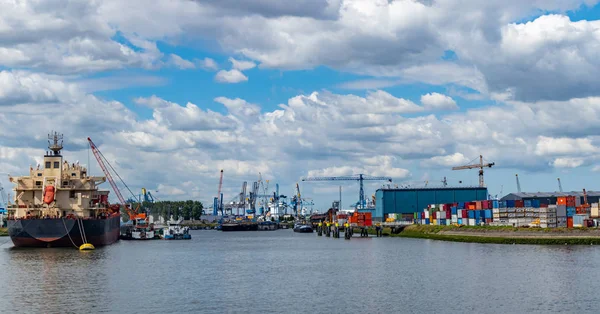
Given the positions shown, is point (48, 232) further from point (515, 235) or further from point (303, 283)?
point (515, 235)

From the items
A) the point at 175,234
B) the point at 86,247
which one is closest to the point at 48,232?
the point at 86,247

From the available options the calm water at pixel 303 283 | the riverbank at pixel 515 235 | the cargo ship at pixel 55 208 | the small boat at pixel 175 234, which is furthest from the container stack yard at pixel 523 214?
the cargo ship at pixel 55 208

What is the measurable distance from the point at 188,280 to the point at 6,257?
37.8 meters

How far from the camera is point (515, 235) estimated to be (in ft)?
420

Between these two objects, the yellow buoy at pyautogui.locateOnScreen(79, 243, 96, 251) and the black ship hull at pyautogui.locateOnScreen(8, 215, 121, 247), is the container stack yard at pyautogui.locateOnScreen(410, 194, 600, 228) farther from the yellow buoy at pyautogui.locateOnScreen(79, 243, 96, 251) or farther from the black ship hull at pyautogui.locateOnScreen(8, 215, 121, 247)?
the black ship hull at pyautogui.locateOnScreen(8, 215, 121, 247)

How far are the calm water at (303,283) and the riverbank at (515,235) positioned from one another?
13.0m

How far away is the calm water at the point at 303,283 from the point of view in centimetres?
5291

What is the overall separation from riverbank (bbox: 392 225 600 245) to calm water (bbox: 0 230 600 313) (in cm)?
1305

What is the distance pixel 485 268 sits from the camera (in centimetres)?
7781

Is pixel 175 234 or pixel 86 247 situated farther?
pixel 175 234

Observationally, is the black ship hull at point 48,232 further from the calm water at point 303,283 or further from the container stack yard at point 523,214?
the container stack yard at point 523,214

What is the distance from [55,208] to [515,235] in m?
75.2

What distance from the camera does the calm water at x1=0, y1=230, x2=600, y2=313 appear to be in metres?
52.9

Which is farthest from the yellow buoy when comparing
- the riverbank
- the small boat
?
the riverbank
